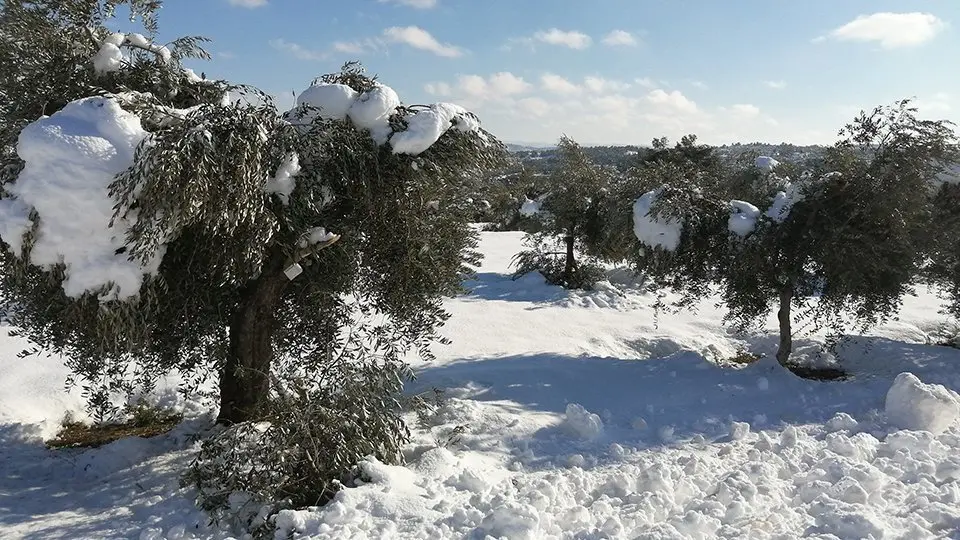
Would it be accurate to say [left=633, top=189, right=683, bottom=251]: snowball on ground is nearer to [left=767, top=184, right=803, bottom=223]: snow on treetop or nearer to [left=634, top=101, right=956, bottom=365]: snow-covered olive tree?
[left=634, top=101, right=956, bottom=365]: snow-covered olive tree

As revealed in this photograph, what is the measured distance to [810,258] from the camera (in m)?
9.49

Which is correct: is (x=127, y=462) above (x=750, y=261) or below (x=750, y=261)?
below

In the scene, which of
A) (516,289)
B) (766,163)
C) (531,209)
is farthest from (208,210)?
(766,163)

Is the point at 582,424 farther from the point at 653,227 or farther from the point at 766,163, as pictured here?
the point at 766,163

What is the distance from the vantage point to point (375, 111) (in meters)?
5.63

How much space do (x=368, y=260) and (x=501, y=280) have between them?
43.4 feet

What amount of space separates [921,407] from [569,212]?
10861 millimetres

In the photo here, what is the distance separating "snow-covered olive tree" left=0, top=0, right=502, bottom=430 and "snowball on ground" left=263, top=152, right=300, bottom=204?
14mm

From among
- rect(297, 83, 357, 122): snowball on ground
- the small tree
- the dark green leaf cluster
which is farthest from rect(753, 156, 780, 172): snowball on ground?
the dark green leaf cluster

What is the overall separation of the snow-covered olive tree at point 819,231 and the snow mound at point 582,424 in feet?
12.3

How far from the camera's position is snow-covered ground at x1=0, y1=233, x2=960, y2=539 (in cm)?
488

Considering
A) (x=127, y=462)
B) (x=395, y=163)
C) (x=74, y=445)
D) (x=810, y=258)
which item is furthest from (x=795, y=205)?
(x=74, y=445)

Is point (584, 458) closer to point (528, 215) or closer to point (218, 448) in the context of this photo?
point (218, 448)

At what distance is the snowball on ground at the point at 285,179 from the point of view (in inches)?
200
